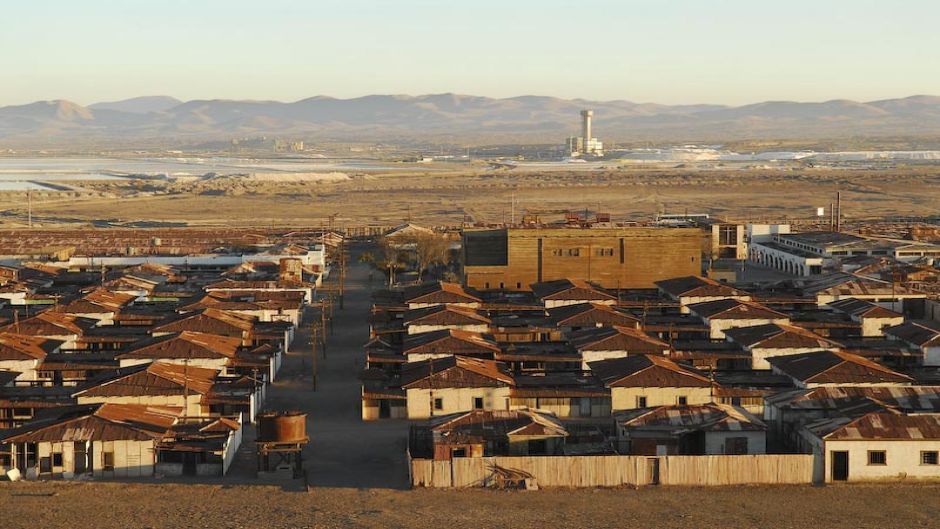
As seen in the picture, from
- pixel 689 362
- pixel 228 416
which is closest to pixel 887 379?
pixel 689 362

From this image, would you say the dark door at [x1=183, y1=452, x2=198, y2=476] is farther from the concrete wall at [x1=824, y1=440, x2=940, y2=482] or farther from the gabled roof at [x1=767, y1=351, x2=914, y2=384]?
the gabled roof at [x1=767, y1=351, x2=914, y2=384]

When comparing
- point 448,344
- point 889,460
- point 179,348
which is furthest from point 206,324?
point 889,460

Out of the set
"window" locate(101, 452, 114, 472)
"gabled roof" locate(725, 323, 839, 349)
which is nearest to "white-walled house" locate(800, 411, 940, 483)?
"gabled roof" locate(725, 323, 839, 349)

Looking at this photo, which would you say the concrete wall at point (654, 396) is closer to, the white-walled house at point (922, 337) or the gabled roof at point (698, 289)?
the white-walled house at point (922, 337)

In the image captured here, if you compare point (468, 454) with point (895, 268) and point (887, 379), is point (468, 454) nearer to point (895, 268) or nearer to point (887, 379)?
point (887, 379)

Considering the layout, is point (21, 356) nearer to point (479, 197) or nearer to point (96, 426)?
point (96, 426)

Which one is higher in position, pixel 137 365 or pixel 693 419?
pixel 137 365

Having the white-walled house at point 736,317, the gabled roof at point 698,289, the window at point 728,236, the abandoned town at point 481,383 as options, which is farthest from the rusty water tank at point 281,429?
the window at point 728,236
